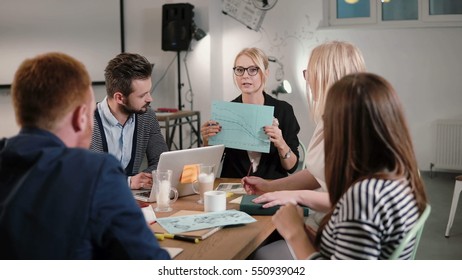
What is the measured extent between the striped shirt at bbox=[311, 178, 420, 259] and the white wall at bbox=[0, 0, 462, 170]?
4151 millimetres

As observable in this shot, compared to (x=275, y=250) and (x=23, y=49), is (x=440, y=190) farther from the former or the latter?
(x=23, y=49)

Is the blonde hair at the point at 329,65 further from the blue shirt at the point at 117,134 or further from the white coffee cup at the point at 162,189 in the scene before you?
the blue shirt at the point at 117,134

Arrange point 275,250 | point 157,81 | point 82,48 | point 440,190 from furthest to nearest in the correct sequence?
point 157,81 → point 82,48 → point 440,190 → point 275,250

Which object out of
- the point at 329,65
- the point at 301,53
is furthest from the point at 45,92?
the point at 301,53

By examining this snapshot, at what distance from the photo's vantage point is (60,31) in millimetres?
4824

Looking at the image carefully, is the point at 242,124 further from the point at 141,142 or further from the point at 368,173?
the point at 368,173

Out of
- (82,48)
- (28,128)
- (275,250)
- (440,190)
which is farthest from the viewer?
(82,48)

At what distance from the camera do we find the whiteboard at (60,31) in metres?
4.55

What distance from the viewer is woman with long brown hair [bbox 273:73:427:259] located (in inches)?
42.9

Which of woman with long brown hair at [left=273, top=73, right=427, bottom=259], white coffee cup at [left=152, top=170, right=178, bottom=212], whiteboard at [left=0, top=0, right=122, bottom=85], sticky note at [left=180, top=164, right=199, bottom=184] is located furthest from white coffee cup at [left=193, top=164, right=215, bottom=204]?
whiteboard at [left=0, top=0, right=122, bottom=85]

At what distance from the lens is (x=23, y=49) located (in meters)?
4.61
